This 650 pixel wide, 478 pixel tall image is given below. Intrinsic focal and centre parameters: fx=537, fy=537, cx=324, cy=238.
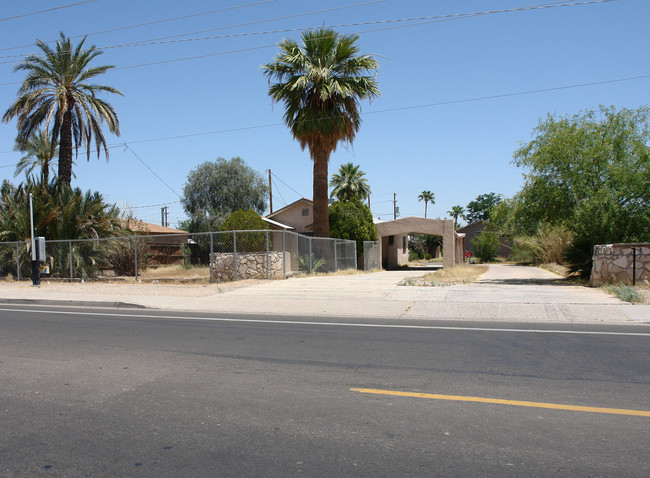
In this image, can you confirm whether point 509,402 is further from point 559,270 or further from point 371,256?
point 371,256

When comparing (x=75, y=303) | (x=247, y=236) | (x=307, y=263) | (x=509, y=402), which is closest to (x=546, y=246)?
(x=307, y=263)

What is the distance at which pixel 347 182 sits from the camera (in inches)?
1873

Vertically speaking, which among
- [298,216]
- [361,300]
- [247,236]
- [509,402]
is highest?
[298,216]

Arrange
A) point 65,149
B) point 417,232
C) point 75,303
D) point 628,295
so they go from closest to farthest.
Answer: point 628,295 → point 75,303 → point 65,149 → point 417,232

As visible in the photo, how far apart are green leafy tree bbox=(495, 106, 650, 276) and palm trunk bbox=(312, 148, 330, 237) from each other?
8724 mm

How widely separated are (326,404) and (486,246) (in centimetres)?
4877

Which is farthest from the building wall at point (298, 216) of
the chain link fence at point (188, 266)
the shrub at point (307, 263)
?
the shrub at point (307, 263)

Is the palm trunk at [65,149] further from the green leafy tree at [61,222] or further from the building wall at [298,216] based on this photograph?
the building wall at [298,216]

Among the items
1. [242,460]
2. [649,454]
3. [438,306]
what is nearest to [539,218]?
[438,306]

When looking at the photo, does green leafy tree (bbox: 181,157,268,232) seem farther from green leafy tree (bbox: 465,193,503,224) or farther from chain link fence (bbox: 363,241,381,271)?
green leafy tree (bbox: 465,193,503,224)

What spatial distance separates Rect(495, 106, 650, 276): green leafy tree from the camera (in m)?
17.0

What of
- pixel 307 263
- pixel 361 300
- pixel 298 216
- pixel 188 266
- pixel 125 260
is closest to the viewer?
pixel 361 300

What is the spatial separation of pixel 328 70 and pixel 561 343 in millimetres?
18423

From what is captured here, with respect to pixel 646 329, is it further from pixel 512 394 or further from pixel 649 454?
pixel 649 454
